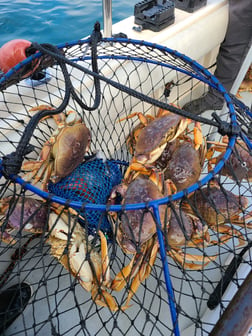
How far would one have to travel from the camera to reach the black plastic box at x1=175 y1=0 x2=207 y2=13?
1678 mm

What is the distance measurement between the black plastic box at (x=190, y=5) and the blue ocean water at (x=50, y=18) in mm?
1879

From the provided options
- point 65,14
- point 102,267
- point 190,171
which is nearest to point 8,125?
point 102,267

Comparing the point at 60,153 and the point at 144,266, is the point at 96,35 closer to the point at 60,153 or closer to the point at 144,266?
the point at 60,153

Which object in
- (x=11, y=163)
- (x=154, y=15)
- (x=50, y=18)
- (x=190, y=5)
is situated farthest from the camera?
(x=50, y=18)

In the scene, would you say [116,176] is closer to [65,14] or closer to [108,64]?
[108,64]

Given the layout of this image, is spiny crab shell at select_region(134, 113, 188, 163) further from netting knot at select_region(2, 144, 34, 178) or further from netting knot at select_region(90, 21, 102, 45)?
netting knot at select_region(2, 144, 34, 178)

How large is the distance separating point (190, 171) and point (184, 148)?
0.40ft

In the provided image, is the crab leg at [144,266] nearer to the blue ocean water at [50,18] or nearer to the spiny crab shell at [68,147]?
the spiny crab shell at [68,147]

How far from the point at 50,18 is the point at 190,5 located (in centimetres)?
229

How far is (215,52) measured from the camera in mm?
2082

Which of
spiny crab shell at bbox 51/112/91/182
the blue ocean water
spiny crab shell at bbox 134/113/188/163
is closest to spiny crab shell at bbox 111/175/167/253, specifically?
spiny crab shell at bbox 134/113/188/163

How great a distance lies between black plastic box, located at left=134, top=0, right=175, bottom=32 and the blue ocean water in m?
1.90

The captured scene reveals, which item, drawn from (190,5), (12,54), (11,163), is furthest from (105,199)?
(190,5)

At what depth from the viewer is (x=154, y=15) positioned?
154 cm
